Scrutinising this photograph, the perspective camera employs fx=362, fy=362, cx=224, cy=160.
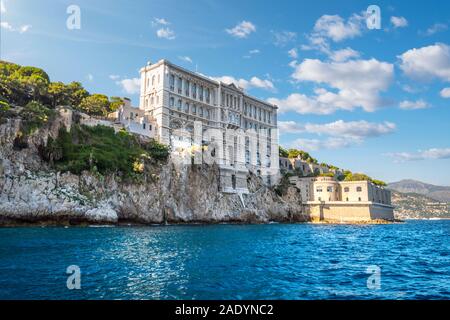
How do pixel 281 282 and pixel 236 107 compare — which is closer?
pixel 281 282

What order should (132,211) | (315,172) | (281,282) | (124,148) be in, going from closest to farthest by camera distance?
(281,282), (132,211), (124,148), (315,172)

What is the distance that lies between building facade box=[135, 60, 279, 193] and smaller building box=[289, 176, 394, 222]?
9.09 meters

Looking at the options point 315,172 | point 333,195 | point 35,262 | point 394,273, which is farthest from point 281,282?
point 315,172

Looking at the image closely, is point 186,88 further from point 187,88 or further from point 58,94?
point 58,94

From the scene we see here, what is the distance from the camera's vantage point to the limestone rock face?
142ft

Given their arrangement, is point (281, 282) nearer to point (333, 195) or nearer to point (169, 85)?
point (169, 85)

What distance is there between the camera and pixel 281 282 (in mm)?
14812

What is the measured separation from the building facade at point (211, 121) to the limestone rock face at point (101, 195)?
5124 mm

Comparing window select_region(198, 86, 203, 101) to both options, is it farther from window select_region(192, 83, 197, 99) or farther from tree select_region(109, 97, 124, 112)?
tree select_region(109, 97, 124, 112)

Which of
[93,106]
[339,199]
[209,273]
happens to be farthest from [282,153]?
[209,273]

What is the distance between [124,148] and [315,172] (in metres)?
69.7

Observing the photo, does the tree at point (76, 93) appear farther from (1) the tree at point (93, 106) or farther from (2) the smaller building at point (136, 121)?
(2) the smaller building at point (136, 121)

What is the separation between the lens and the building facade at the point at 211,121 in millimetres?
73062
